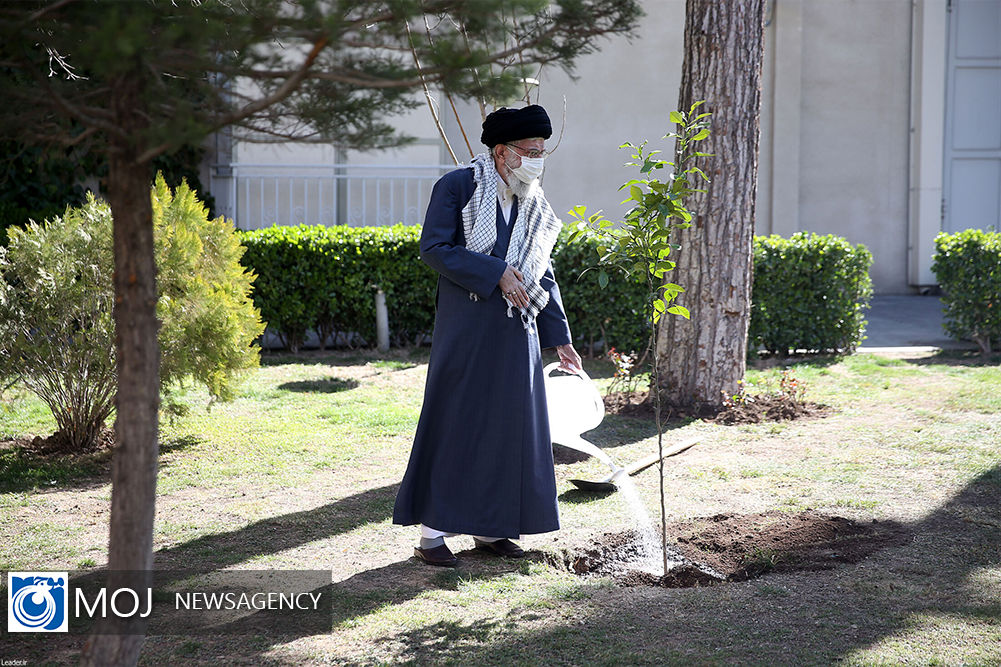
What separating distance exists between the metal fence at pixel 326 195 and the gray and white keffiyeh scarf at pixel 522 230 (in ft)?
21.0

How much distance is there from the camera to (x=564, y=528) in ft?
13.6

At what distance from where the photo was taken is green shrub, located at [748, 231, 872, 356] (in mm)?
Answer: 8289

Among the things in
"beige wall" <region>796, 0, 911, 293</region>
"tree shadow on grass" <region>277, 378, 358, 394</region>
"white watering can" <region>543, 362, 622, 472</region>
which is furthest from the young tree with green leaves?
"beige wall" <region>796, 0, 911, 293</region>

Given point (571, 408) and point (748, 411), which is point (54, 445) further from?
point (748, 411)

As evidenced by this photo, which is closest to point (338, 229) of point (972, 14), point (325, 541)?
point (325, 541)

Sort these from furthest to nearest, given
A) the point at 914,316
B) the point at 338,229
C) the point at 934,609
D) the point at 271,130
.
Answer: the point at 914,316, the point at 338,229, the point at 934,609, the point at 271,130

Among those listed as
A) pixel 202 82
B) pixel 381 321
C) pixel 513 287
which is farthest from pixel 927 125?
pixel 202 82

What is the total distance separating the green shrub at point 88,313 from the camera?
5039 millimetres

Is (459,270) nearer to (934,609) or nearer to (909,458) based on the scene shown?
(934,609)

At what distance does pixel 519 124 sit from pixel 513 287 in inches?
24.6

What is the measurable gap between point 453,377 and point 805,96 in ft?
35.0

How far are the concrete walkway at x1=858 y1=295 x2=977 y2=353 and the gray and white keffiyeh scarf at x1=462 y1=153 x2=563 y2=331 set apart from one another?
6.00 meters

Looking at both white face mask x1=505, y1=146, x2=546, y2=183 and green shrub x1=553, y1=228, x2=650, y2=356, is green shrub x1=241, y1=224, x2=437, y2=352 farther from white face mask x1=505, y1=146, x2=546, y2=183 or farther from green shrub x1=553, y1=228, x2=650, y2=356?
white face mask x1=505, y1=146, x2=546, y2=183

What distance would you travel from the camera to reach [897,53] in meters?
12.8
